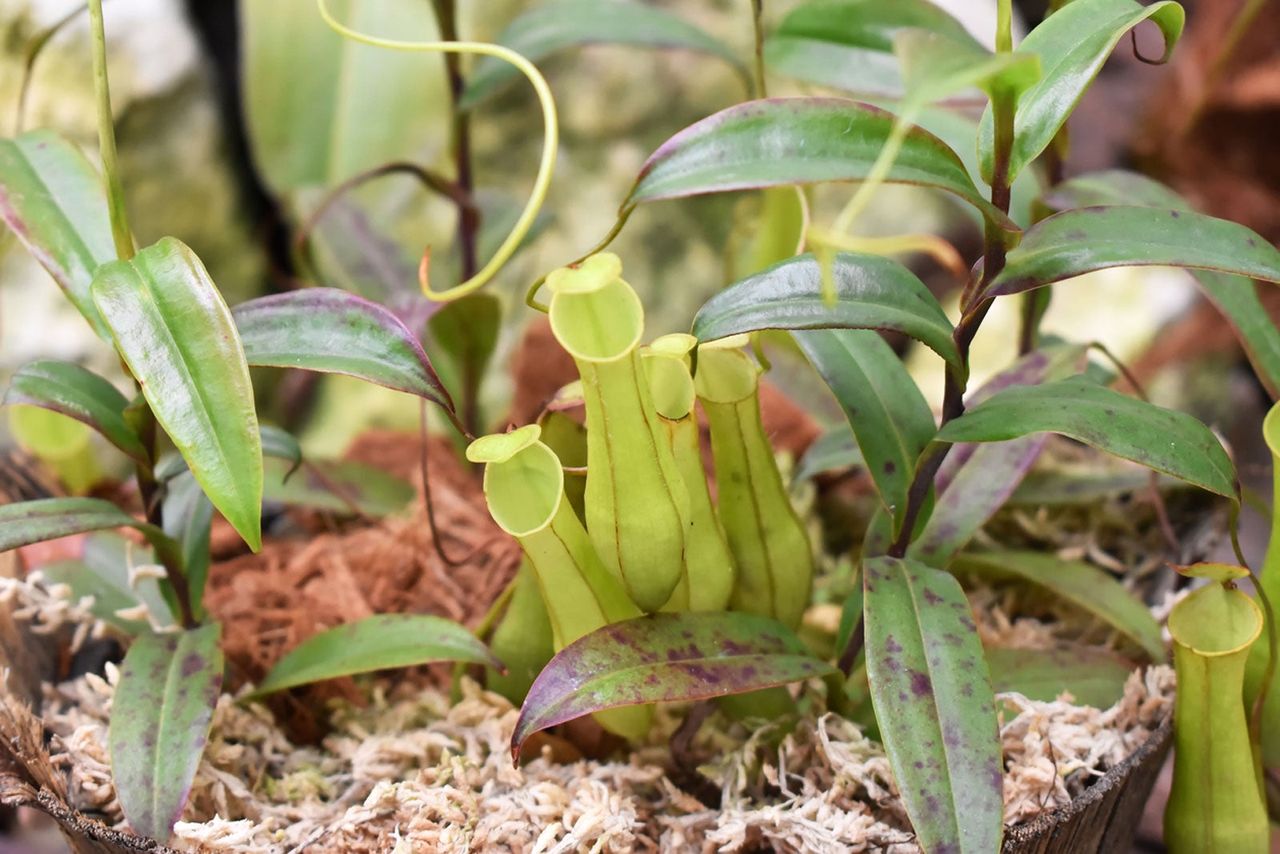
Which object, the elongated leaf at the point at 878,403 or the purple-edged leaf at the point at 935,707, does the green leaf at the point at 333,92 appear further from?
the purple-edged leaf at the point at 935,707

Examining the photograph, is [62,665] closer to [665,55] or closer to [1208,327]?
[665,55]

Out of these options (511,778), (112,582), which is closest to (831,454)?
(511,778)

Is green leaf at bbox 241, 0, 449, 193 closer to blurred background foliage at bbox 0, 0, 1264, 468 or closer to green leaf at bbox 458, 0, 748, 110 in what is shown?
blurred background foliage at bbox 0, 0, 1264, 468

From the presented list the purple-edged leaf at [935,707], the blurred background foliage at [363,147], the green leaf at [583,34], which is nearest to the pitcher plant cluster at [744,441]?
the purple-edged leaf at [935,707]

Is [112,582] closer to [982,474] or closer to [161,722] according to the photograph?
[161,722]

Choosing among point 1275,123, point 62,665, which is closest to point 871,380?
point 62,665

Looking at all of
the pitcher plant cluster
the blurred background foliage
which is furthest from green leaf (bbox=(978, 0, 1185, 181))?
the blurred background foliage
